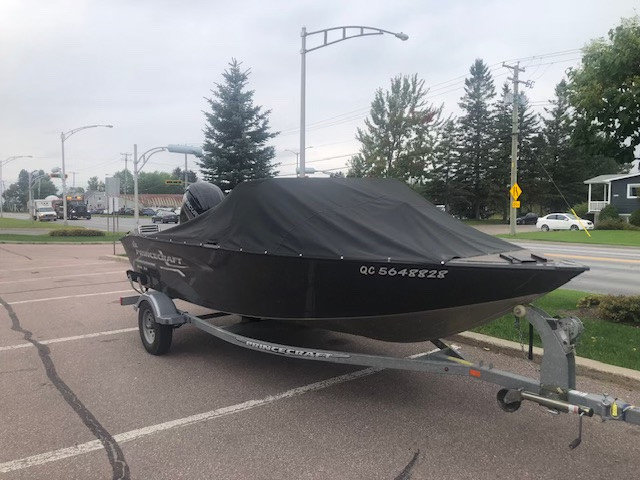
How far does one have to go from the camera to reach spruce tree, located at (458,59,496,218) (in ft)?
209

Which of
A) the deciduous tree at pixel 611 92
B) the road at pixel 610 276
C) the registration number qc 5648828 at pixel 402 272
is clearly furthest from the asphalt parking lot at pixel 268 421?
the road at pixel 610 276

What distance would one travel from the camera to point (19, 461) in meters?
3.54

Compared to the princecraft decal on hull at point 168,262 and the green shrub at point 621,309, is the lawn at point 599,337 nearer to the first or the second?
the green shrub at point 621,309

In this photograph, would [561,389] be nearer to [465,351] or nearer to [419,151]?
[465,351]

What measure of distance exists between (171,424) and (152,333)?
2165 mm

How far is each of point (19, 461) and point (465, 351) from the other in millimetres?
4567

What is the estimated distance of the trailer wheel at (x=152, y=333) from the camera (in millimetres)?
5863

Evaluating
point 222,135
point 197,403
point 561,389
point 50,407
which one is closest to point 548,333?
point 561,389

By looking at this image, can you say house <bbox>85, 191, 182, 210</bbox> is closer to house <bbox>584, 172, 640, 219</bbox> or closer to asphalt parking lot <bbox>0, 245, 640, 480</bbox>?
house <bbox>584, 172, 640, 219</bbox>

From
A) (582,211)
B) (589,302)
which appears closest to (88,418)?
(589,302)

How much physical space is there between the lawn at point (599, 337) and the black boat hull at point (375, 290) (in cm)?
133

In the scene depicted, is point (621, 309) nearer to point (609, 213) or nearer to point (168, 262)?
point (168, 262)

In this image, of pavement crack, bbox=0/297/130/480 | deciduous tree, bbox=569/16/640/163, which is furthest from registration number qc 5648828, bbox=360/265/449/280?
deciduous tree, bbox=569/16/640/163

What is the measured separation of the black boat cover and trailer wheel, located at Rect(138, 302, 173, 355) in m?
1.10
